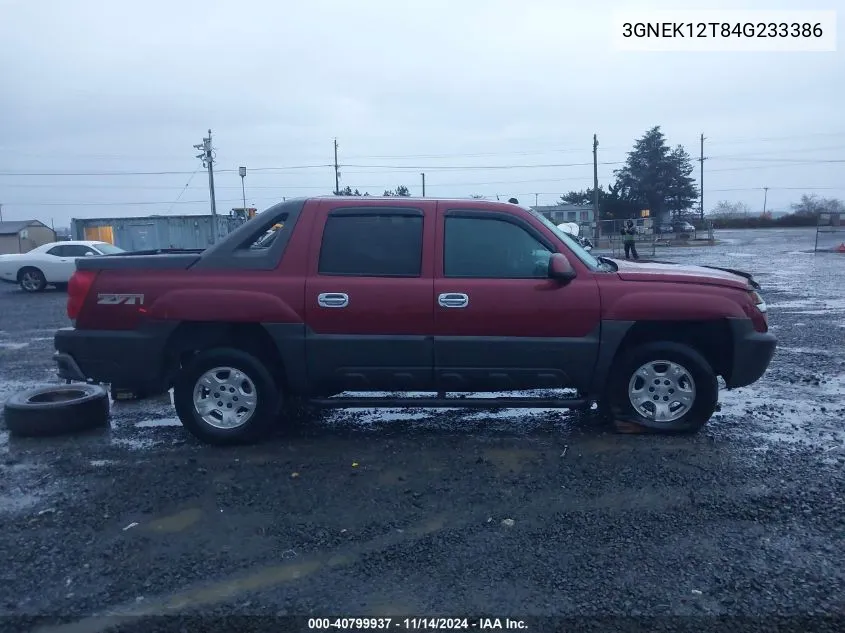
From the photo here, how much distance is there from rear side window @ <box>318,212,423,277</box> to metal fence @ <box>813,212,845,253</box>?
31.7 m

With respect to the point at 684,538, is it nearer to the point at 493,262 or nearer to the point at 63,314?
the point at 493,262

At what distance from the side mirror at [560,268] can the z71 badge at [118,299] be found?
10.3 feet

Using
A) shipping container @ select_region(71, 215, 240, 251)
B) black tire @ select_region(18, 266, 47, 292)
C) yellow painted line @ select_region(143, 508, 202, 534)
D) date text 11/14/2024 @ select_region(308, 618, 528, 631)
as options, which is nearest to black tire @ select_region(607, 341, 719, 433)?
date text 11/14/2024 @ select_region(308, 618, 528, 631)

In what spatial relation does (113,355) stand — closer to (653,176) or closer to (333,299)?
(333,299)

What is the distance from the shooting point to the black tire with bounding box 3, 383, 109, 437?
6.38 metres

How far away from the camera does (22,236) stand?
→ 147 feet

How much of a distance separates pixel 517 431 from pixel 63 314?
12.6m

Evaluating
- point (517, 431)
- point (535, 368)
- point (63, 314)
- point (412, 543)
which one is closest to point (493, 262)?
point (535, 368)

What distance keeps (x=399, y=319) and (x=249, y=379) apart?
49.6 inches

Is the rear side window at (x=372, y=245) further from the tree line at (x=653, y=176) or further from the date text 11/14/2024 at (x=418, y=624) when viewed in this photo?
the tree line at (x=653, y=176)

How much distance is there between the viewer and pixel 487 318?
587cm

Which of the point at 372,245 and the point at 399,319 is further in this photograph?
the point at 372,245

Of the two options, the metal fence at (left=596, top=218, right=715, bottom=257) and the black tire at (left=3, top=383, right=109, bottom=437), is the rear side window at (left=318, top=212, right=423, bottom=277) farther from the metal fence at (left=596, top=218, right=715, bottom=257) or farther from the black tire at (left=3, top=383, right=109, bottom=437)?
the metal fence at (left=596, top=218, right=715, bottom=257)

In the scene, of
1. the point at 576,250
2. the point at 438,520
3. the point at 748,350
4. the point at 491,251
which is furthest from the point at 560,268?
the point at 438,520
